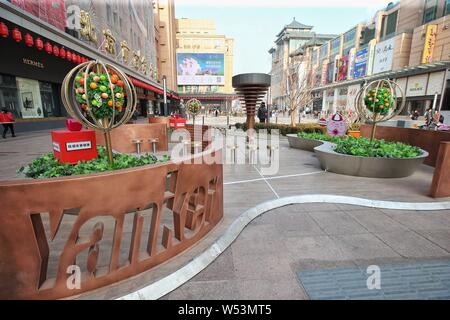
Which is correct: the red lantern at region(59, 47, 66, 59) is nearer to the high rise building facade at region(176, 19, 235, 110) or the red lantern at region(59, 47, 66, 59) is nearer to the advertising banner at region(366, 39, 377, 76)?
the advertising banner at region(366, 39, 377, 76)

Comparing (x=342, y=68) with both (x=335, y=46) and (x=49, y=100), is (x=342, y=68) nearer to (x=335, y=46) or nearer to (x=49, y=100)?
(x=335, y=46)

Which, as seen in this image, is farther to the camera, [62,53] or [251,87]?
[62,53]

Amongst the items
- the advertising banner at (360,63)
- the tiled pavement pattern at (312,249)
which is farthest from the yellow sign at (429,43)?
the tiled pavement pattern at (312,249)

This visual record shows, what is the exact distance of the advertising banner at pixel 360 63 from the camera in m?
37.2

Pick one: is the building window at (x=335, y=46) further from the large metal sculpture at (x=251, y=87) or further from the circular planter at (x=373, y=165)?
the circular planter at (x=373, y=165)

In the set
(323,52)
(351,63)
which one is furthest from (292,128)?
(323,52)

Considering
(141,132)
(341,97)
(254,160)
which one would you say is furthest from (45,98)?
(341,97)

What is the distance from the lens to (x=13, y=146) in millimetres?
10039

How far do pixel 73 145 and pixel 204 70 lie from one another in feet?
208

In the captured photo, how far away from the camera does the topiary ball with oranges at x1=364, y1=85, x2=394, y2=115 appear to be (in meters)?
6.59

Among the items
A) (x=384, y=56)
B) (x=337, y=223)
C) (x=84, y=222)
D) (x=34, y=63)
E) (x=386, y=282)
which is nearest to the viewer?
(x=84, y=222)

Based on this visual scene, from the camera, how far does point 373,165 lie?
6.33m
